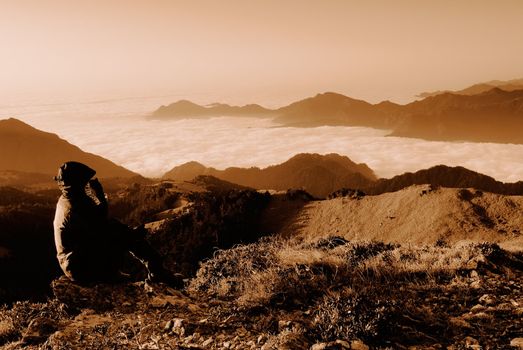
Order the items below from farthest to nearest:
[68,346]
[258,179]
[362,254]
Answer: [258,179] < [362,254] < [68,346]

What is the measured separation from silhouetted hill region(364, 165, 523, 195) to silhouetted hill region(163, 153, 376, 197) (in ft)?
130

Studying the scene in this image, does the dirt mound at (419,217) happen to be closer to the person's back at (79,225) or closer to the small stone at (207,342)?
the person's back at (79,225)

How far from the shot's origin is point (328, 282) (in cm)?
544

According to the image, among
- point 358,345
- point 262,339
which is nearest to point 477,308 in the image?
point 358,345

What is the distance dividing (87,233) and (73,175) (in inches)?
31.5

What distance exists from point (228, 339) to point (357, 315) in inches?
54.3

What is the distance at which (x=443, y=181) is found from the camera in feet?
281

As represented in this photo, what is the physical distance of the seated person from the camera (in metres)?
5.16

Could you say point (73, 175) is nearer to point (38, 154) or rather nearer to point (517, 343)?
point (517, 343)

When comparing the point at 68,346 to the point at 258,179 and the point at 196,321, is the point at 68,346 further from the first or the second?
the point at 258,179

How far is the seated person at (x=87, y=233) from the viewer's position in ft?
16.9

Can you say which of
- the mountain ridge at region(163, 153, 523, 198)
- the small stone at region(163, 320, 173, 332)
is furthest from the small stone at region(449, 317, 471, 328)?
the mountain ridge at region(163, 153, 523, 198)

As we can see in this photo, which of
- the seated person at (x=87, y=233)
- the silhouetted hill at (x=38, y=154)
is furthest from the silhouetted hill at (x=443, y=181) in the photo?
the silhouetted hill at (x=38, y=154)

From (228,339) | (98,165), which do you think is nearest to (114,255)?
(228,339)
